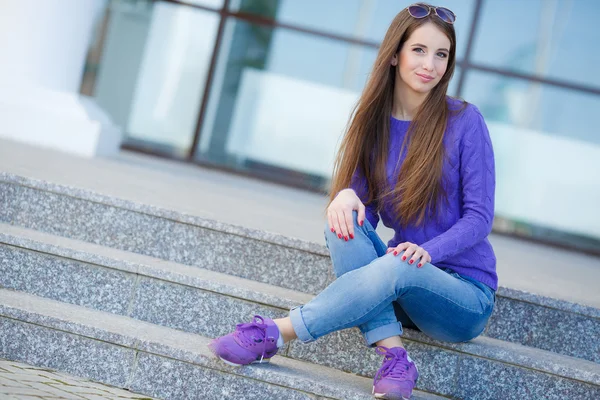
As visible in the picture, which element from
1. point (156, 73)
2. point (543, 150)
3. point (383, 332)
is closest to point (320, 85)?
point (156, 73)

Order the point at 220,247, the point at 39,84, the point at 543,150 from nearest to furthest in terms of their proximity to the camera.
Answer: the point at 220,247
the point at 39,84
the point at 543,150

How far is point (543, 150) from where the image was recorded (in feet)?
23.2

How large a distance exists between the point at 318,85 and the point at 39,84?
245 cm

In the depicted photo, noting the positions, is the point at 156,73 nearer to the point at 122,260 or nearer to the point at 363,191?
the point at 122,260

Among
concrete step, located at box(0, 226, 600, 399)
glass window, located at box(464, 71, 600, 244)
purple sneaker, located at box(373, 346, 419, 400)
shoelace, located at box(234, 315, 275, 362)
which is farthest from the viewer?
glass window, located at box(464, 71, 600, 244)

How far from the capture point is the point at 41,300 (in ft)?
9.76

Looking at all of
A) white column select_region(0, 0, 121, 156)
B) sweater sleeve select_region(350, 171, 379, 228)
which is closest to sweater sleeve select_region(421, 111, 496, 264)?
sweater sleeve select_region(350, 171, 379, 228)

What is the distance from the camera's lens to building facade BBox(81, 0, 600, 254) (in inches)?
278

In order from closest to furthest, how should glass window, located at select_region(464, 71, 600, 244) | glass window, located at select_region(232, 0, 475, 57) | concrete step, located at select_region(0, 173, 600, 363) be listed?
1. concrete step, located at select_region(0, 173, 600, 363)
2. glass window, located at select_region(464, 71, 600, 244)
3. glass window, located at select_region(232, 0, 475, 57)

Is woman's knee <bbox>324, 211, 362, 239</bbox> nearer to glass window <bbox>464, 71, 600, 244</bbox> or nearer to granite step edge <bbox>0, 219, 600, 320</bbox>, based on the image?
granite step edge <bbox>0, 219, 600, 320</bbox>

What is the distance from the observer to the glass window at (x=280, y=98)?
287 inches

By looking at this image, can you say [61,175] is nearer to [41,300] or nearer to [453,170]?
[41,300]

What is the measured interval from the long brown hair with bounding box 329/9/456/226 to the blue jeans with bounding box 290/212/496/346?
187 mm

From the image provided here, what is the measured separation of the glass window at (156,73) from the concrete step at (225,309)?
4.32 meters
